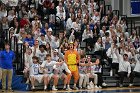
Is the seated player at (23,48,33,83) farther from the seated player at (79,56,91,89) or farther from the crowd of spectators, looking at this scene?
the seated player at (79,56,91,89)

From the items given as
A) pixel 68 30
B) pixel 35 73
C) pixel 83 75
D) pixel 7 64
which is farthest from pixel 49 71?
pixel 68 30

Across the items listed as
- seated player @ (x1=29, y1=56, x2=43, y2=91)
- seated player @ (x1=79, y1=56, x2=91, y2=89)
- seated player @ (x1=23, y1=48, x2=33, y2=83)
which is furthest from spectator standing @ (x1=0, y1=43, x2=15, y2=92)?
seated player @ (x1=79, y1=56, x2=91, y2=89)

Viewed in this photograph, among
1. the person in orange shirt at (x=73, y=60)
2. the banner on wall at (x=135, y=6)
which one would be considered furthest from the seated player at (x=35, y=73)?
the banner on wall at (x=135, y=6)

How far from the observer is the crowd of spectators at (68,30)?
2392 centimetres

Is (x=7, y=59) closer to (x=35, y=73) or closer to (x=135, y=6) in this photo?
(x=35, y=73)

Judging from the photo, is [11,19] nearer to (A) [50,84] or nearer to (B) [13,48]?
(B) [13,48]

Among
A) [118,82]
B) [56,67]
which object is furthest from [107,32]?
[56,67]

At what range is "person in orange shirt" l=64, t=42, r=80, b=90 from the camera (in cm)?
2310

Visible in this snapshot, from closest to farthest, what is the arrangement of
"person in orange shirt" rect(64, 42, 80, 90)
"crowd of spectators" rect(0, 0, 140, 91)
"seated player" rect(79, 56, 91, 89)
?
"person in orange shirt" rect(64, 42, 80, 90) → "seated player" rect(79, 56, 91, 89) → "crowd of spectators" rect(0, 0, 140, 91)

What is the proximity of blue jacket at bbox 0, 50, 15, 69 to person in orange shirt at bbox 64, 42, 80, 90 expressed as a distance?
8.26ft

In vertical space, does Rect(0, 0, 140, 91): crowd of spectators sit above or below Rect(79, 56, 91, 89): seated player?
above

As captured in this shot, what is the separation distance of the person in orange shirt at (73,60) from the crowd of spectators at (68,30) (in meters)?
0.43

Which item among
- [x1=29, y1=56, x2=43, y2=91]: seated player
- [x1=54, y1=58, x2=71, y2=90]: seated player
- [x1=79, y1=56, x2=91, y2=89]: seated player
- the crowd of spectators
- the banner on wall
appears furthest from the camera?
the banner on wall

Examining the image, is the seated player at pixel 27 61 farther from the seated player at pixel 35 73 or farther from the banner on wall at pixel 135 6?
the banner on wall at pixel 135 6
